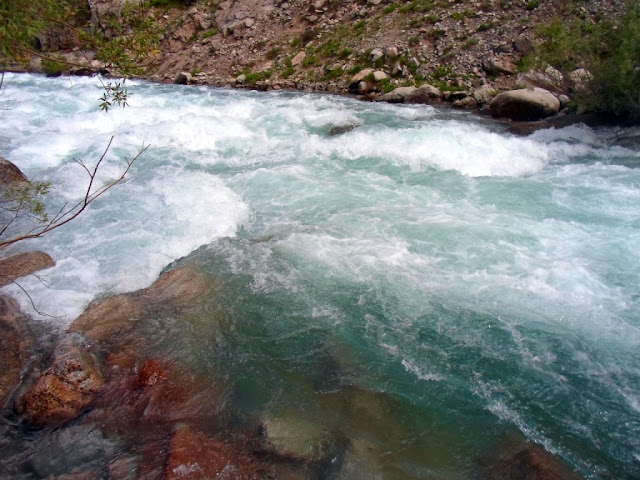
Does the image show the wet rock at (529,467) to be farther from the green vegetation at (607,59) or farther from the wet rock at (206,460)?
the green vegetation at (607,59)

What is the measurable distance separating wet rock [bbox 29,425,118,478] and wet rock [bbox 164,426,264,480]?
→ 58 cm

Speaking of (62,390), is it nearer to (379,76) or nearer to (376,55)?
(379,76)

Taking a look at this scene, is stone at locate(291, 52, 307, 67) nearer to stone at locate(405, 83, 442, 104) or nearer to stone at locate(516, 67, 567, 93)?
stone at locate(405, 83, 442, 104)

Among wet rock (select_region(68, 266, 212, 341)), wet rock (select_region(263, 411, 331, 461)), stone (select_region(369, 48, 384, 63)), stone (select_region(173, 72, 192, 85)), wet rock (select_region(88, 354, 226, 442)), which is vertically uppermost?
stone (select_region(369, 48, 384, 63))

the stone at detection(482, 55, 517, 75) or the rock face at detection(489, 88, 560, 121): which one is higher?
the stone at detection(482, 55, 517, 75)

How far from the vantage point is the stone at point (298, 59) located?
65.7 feet

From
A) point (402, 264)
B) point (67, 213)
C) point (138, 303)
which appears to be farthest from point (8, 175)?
point (402, 264)

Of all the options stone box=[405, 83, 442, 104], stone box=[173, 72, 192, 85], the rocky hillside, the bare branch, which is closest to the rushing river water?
the bare branch

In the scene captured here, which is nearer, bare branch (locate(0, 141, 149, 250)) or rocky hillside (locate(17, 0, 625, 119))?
bare branch (locate(0, 141, 149, 250))

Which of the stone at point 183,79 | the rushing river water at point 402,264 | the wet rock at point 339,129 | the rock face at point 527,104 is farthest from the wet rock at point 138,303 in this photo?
the stone at point 183,79

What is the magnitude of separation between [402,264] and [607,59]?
851 cm

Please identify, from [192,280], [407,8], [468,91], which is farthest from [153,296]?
[407,8]

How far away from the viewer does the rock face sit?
485 inches

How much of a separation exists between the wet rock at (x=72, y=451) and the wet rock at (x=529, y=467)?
3.08 meters
